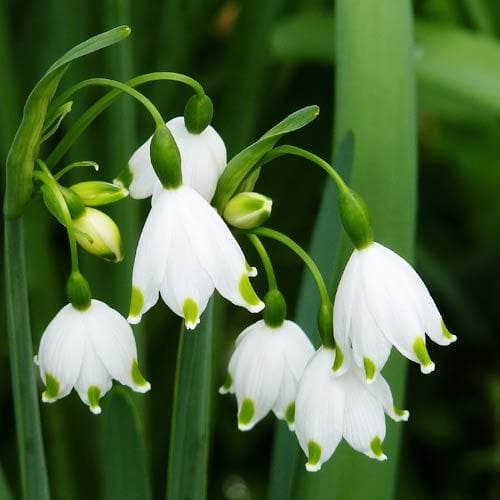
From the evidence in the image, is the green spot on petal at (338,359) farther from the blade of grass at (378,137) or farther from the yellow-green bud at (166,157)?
the blade of grass at (378,137)

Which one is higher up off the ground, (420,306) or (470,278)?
(420,306)

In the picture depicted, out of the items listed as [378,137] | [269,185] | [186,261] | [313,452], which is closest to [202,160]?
[186,261]

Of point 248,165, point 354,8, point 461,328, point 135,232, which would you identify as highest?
point 354,8

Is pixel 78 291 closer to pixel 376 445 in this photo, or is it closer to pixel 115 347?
pixel 115 347

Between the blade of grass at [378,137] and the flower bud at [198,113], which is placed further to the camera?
→ the blade of grass at [378,137]

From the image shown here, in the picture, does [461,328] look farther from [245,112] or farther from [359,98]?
[359,98]

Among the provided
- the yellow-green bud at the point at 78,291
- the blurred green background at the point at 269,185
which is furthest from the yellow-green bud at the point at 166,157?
the blurred green background at the point at 269,185

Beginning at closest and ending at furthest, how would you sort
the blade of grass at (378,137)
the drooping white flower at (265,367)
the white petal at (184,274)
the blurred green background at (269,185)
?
the white petal at (184,274) < the drooping white flower at (265,367) < the blade of grass at (378,137) < the blurred green background at (269,185)

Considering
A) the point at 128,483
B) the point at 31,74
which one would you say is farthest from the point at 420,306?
the point at 31,74
